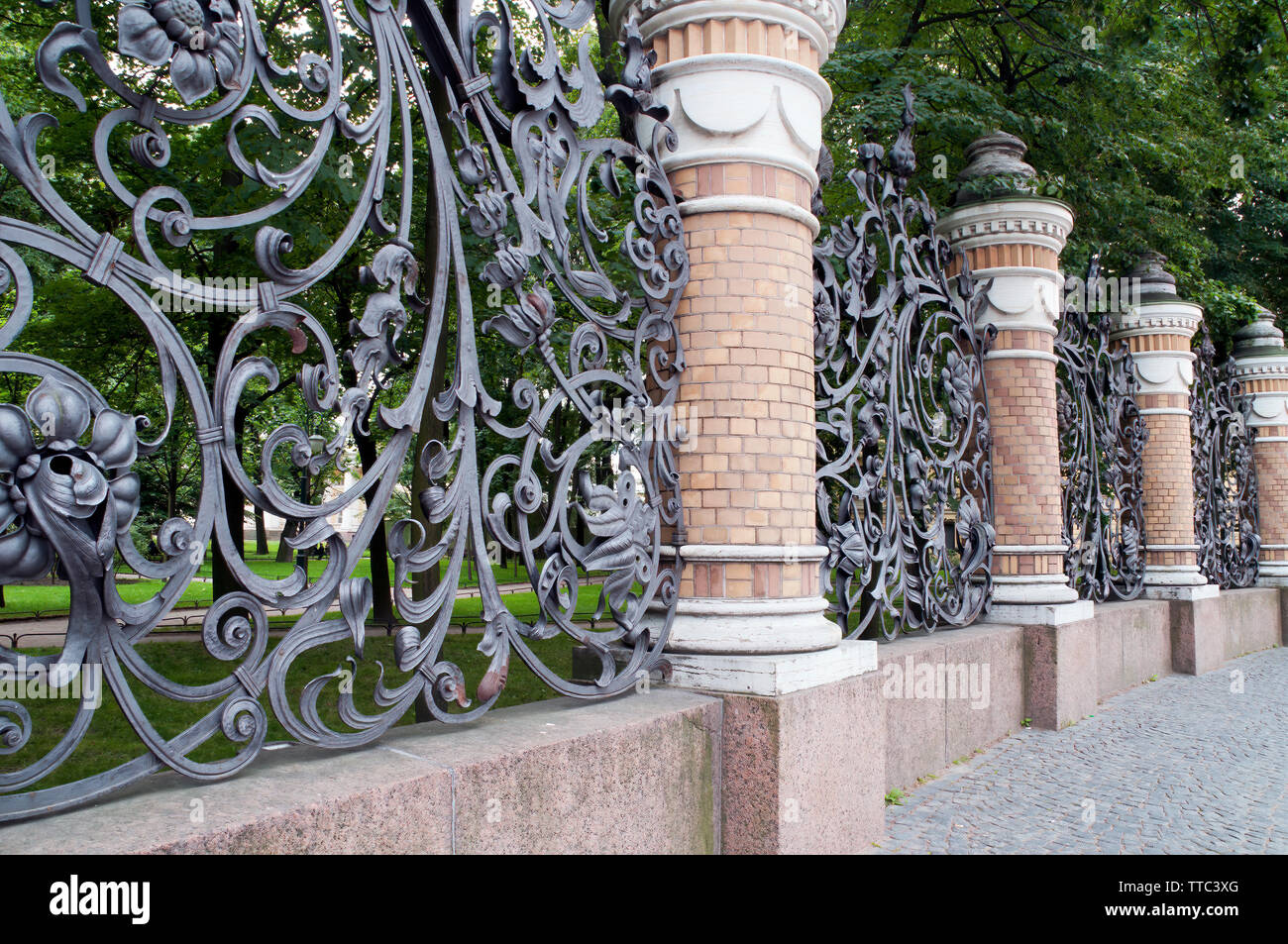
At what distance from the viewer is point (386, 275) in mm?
2805

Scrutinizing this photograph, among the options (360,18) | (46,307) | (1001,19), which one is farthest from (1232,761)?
(46,307)

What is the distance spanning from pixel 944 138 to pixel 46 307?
951 centimetres

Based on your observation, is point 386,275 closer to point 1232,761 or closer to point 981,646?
point 981,646

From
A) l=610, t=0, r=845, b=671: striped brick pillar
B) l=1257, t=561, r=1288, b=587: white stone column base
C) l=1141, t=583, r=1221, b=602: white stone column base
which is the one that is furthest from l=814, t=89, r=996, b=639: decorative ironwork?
l=1257, t=561, r=1288, b=587: white stone column base

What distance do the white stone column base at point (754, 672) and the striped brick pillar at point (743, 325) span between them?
47mm

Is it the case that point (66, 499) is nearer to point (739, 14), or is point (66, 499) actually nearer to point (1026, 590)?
point (739, 14)

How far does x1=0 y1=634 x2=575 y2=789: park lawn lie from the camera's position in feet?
21.3

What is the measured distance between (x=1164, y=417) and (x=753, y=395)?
8.52 meters

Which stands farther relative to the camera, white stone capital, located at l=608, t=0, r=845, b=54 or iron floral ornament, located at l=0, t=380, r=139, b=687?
white stone capital, located at l=608, t=0, r=845, b=54

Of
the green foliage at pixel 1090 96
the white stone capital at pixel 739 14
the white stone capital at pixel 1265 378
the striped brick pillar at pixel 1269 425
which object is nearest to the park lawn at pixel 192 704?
the white stone capital at pixel 739 14

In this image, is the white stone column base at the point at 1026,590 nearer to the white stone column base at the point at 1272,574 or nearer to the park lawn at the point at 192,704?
the park lawn at the point at 192,704

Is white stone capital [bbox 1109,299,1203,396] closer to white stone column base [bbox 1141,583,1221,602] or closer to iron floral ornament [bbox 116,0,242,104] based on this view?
white stone column base [bbox 1141,583,1221,602]

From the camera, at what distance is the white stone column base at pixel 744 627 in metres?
3.70

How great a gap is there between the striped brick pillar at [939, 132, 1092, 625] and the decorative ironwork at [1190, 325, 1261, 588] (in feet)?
18.0
